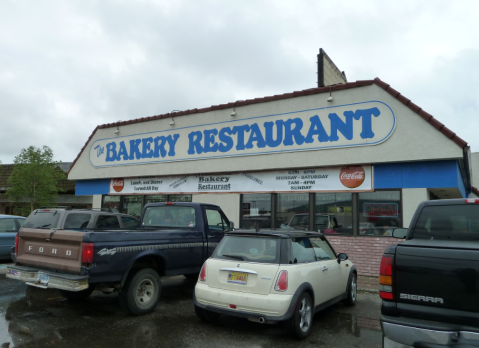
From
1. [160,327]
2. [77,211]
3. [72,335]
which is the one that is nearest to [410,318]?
[160,327]

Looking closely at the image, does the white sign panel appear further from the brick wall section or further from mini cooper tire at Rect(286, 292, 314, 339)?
mini cooper tire at Rect(286, 292, 314, 339)

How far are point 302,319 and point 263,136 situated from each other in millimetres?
7653

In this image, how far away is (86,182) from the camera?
1750 cm

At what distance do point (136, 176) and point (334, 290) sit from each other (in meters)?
10.9

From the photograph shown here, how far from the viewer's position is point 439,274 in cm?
363

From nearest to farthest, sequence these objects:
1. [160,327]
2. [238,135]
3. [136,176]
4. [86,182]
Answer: [160,327], [238,135], [136,176], [86,182]

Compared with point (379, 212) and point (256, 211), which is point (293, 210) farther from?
point (379, 212)

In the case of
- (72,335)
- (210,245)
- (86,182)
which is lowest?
(72,335)

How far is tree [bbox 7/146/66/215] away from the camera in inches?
832

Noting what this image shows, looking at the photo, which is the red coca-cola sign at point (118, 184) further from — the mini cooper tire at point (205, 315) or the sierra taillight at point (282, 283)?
the sierra taillight at point (282, 283)

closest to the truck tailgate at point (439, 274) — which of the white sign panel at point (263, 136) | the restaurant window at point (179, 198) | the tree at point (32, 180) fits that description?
the white sign panel at point (263, 136)

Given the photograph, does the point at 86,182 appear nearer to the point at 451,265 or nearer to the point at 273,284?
the point at 273,284

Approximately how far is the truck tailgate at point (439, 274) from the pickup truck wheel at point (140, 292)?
4258 millimetres

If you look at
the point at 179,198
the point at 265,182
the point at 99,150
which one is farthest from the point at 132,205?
the point at 265,182
